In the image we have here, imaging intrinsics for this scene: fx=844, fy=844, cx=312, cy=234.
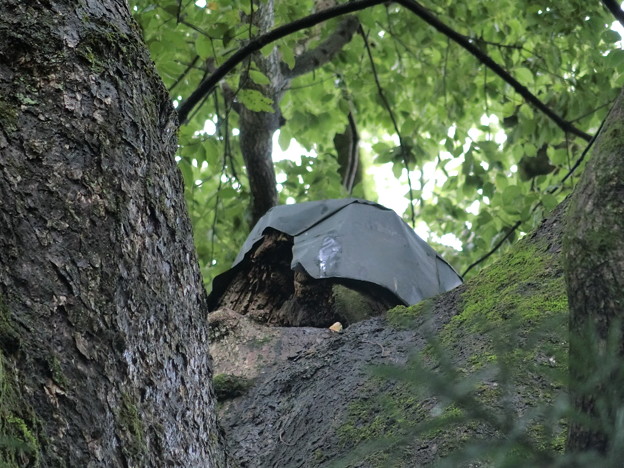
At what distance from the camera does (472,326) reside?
202cm

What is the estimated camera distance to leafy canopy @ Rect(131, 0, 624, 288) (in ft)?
14.3

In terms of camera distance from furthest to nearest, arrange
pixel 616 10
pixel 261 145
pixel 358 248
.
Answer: pixel 261 145, pixel 358 248, pixel 616 10

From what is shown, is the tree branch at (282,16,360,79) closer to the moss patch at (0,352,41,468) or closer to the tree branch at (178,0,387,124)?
the tree branch at (178,0,387,124)

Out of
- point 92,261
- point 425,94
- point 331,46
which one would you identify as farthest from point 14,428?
point 425,94

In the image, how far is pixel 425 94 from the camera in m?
6.87

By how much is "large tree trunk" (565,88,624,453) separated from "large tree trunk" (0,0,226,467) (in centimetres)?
68

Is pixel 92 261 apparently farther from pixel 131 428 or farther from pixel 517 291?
pixel 517 291

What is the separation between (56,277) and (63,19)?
1.98ft

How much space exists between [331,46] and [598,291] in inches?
193

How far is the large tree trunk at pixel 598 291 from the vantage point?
0.89 meters

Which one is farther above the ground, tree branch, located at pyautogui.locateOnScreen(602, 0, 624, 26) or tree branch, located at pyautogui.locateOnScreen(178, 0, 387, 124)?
tree branch, located at pyautogui.locateOnScreen(178, 0, 387, 124)

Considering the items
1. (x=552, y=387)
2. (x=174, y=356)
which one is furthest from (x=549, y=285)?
(x=174, y=356)

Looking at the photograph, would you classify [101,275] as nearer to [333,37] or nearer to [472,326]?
[472,326]

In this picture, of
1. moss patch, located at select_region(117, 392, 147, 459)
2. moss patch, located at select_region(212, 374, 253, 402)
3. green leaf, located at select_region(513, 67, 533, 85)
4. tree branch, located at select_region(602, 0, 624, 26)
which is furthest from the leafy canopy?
moss patch, located at select_region(117, 392, 147, 459)
